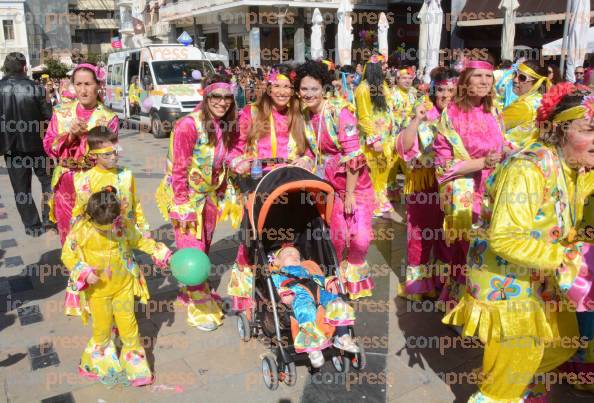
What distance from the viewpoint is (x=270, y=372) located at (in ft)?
10.8

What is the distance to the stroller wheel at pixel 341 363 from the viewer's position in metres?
3.29

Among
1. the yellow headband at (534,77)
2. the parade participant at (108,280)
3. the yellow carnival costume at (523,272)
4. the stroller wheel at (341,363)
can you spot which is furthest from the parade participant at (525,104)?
the parade participant at (108,280)

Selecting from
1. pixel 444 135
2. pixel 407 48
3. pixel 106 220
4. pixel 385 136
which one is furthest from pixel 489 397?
pixel 407 48

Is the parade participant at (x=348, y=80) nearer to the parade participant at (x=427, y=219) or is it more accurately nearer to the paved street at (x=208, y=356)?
the parade participant at (x=427, y=219)

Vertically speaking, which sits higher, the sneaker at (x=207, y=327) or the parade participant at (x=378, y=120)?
the parade participant at (x=378, y=120)

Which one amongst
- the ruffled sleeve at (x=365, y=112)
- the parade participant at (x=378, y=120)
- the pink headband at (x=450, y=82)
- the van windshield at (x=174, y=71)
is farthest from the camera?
the van windshield at (x=174, y=71)

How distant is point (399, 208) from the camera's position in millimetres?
7723

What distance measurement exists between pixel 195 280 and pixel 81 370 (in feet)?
3.63

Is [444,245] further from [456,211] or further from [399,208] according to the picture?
[399,208]

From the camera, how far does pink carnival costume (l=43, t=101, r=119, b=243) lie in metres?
4.09

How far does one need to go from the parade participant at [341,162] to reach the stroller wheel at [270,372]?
1552 millimetres

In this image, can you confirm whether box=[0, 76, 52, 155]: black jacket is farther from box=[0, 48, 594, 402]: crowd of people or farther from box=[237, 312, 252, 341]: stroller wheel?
box=[237, 312, 252, 341]: stroller wheel

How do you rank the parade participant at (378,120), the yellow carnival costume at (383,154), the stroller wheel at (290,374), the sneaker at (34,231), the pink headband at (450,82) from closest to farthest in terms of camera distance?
1. the stroller wheel at (290,374)
2. the pink headband at (450,82)
3. the parade participant at (378,120)
4. the sneaker at (34,231)
5. the yellow carnival costume at (383,154)

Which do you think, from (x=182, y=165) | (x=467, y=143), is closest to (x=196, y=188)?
(x=182, y=165)
